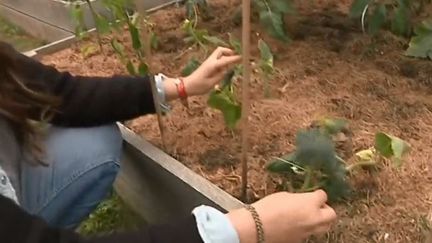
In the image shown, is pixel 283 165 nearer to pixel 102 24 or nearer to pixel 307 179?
pixel 307 179

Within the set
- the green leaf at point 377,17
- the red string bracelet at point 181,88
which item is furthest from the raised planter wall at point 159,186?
the green leaf at point 377,17

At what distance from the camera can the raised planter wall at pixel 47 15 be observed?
2.29 metres

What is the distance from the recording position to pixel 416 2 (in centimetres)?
198

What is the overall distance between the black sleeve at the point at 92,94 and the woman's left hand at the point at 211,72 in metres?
0.08

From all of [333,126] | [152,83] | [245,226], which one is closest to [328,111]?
[333,126]

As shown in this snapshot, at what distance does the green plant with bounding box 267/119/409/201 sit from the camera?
125 centimetres

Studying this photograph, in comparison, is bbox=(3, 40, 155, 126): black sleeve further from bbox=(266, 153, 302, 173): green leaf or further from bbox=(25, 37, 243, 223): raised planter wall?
bbox=(266, 153, 302, 173): green leaf

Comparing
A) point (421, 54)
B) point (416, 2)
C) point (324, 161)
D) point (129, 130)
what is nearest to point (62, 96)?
point (129, 130)

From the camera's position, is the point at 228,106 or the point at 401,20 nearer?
the point at 228,106

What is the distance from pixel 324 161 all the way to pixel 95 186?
458 millimetres

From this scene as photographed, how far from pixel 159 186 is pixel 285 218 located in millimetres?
511

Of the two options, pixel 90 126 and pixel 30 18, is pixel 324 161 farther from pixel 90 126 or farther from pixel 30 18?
pixel 30 18

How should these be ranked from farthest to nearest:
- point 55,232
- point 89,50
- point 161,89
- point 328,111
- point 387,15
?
point 89,50, point 387,15, point 328,111, point 161,89, point 55,232

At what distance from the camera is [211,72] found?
54.7 inches
